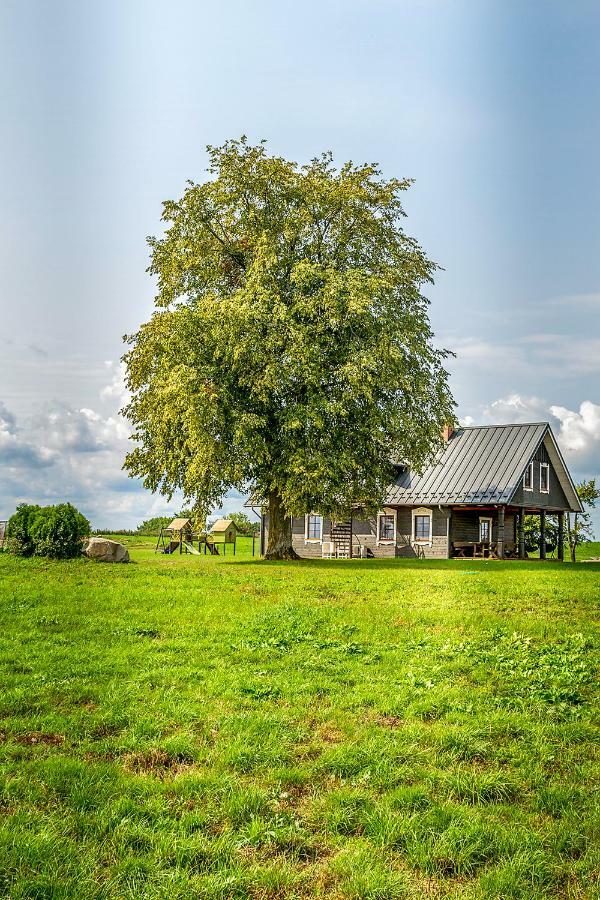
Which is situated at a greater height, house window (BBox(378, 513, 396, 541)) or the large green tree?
the large green tree

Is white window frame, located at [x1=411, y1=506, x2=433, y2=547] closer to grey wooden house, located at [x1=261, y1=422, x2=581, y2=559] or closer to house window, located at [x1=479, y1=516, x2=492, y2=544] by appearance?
grey wooden house, located at [x1=261, y1=422, x2=581, y2=559]

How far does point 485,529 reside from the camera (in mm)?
39969

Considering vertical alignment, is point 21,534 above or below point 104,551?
above

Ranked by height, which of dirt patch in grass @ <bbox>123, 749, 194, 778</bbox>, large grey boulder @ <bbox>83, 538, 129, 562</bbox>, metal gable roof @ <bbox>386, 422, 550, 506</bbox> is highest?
metal gable roof @ <bbox>386, 422, 550, 506</bbox>

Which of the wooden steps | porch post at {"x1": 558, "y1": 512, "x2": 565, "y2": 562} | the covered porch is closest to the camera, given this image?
the covered porch

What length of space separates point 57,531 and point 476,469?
2222 centimetres

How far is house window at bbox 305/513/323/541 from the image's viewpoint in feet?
143

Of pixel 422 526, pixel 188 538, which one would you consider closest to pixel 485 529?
pixel 422 526

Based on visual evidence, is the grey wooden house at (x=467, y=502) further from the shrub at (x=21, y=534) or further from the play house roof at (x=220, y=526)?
the shrub at (x=21, y=534)

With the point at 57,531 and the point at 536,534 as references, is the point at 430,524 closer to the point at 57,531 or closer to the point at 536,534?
the point at 536,534

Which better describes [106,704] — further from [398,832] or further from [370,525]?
[370,525]

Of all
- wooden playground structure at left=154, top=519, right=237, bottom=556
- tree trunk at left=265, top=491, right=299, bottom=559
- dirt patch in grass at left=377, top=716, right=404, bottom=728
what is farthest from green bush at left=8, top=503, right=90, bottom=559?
dirt patch in grass at left=377, top=716, right=404, bottom=728

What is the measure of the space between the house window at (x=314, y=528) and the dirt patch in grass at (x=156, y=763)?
120 ft

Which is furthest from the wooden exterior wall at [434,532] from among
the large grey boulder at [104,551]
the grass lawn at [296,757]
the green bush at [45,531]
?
the grass lawn at [296,757]
